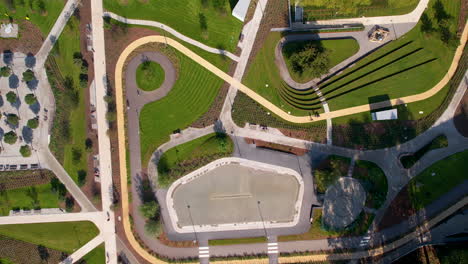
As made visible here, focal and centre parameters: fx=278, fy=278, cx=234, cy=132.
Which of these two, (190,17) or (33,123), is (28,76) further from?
(190,17)

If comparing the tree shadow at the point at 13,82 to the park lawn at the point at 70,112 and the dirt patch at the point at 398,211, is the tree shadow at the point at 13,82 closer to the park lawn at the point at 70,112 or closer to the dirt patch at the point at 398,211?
the park lawn at the point at 70,112

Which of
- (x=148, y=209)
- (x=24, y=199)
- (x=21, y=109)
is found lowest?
(x=148, y=209)

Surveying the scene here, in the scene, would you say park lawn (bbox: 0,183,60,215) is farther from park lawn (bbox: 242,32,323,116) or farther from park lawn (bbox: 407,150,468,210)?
park lawn (bbox: 407,150,468,210)

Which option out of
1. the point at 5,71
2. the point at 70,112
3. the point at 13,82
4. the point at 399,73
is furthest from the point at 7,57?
the point at 399,73

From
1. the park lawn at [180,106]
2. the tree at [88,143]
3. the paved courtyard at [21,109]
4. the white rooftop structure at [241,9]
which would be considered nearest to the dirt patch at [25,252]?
the paved courtyard at [21,109]

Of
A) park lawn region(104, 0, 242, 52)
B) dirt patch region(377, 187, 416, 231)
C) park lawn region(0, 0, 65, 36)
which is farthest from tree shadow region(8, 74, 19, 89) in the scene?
dirt patch region(377, 187, 416, 231)

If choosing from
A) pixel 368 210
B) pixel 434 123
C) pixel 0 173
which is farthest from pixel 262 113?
pixel 0 173

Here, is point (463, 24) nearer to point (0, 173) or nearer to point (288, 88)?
point (288, 88)
